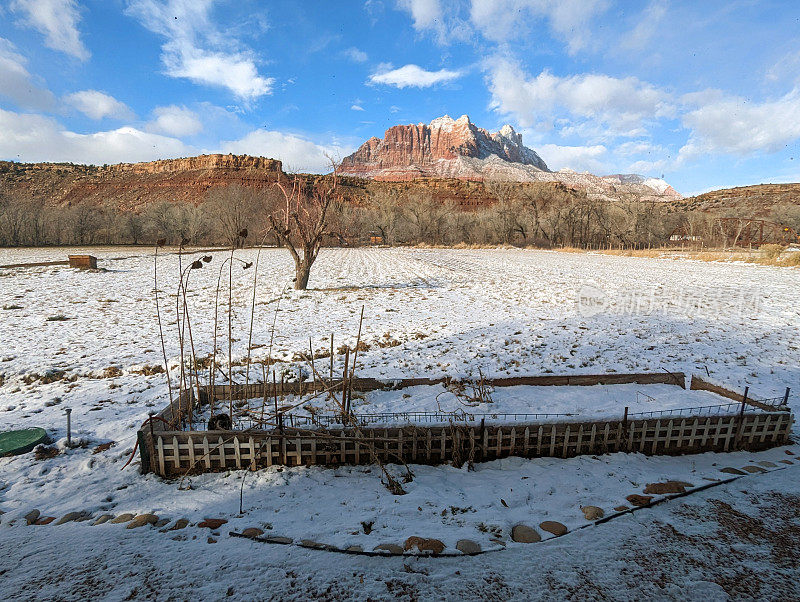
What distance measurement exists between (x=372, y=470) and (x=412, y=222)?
57.8 metres

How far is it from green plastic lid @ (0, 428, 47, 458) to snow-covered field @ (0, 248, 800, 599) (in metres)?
0.17

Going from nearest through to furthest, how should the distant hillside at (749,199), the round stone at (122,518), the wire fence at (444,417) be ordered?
the round stone at (122,518), the wire fence at (444,417), the distant hillside at (749,199)

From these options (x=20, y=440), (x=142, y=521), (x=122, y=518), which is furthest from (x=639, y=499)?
(x=20, y=440)

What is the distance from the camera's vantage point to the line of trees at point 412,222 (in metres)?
43.2

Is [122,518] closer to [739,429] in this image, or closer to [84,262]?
[739,429]

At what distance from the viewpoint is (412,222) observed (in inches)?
2367

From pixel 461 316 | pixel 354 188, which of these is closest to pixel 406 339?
pixel 461 316

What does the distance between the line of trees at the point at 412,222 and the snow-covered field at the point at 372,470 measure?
125 ft

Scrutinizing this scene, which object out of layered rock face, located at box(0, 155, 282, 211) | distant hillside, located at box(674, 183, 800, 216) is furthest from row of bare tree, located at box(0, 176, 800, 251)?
layered rock face, located at box(0, 155, 282, 211)

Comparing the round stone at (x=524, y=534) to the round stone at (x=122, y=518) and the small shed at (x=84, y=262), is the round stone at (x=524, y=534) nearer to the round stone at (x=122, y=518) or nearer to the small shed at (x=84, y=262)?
the round stone at (x=122, y=518)

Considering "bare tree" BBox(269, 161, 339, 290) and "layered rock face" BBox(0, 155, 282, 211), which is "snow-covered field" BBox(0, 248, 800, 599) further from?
"layered rock face" BBox(0, 155, 282, 211)

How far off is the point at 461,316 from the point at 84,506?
8.69 metres

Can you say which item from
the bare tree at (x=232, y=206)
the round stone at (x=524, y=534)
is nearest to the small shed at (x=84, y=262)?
the round stone at (x=524, y=534)

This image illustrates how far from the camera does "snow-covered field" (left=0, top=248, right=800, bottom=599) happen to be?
2689mm
